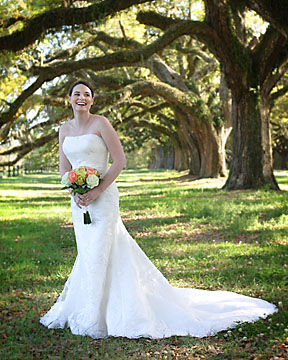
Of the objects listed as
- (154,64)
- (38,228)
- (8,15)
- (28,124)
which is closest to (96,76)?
(154,64)

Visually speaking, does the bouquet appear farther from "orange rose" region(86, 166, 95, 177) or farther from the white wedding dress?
the white wedding dress

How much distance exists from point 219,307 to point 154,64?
22.0 metres

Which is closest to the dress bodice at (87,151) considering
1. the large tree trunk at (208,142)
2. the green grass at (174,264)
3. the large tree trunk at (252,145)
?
the green grass at (174,264)

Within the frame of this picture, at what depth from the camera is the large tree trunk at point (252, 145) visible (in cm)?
1662

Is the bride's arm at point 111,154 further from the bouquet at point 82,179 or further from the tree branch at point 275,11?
the tree branch at point 275,11

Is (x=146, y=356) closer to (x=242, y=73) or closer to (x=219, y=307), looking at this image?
(x=219, y=307)

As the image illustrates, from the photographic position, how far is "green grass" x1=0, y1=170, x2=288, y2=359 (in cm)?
422

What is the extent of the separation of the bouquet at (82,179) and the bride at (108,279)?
0.12 meters

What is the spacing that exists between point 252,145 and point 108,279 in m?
12.7

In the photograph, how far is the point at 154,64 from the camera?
25609 mm

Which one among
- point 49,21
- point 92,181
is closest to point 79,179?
point 92,181

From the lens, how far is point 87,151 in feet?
15.7

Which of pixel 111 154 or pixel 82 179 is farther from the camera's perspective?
pixel 111 154

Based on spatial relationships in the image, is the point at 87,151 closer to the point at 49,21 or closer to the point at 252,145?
the point at 49,21
